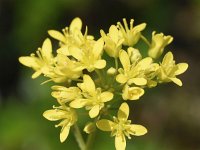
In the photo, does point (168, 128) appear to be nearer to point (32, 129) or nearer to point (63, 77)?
point (32, 129)

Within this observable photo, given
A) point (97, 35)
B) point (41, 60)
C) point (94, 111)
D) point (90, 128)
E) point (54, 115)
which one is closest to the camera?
point (94, 111)

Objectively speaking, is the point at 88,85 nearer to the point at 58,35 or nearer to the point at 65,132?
the point at 65,132

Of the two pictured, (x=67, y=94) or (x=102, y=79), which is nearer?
(x=67, y=94)

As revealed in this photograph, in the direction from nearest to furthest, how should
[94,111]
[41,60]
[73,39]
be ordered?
[94,111], [73,39], [41,60]

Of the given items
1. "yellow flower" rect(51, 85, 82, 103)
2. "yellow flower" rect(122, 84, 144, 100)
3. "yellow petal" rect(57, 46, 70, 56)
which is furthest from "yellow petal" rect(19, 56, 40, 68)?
"yellow flower" rect(122, 84, 144, 100)

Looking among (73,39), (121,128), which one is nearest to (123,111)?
(121,128)

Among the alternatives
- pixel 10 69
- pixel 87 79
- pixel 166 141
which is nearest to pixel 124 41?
pixel 87 79
